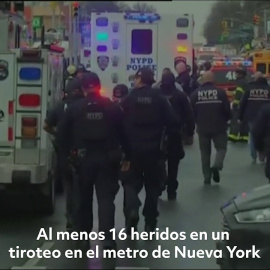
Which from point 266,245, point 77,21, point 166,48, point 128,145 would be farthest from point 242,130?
point 266,245

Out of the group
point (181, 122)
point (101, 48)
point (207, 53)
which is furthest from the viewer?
point (207, 53)

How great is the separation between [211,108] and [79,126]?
531 cm

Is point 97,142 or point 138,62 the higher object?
point 138,62

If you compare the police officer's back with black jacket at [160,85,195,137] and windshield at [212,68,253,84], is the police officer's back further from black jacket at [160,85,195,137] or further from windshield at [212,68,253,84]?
windshield at [212,68,253,84]

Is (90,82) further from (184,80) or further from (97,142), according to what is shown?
(184,80)

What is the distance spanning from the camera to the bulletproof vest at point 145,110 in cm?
941

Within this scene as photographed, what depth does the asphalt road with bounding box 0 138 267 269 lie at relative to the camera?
326 inches

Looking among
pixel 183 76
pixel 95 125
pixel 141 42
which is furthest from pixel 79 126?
pixel 141 42

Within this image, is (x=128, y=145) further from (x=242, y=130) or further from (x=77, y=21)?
(x=77, y=21)

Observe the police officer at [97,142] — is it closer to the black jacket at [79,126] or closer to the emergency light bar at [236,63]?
the black jacket at [79,126]

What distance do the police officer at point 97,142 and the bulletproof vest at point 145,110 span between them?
0.96 meters

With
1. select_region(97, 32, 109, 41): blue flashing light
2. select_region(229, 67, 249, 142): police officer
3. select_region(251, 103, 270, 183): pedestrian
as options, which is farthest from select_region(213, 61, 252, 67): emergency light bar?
select_region(251, 103, 270, 183): pedestrian

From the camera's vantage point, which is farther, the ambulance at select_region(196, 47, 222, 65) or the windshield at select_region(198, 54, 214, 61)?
the windshield at select_region(198, 54, 214, 61)

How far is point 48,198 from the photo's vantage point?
35.5ft
